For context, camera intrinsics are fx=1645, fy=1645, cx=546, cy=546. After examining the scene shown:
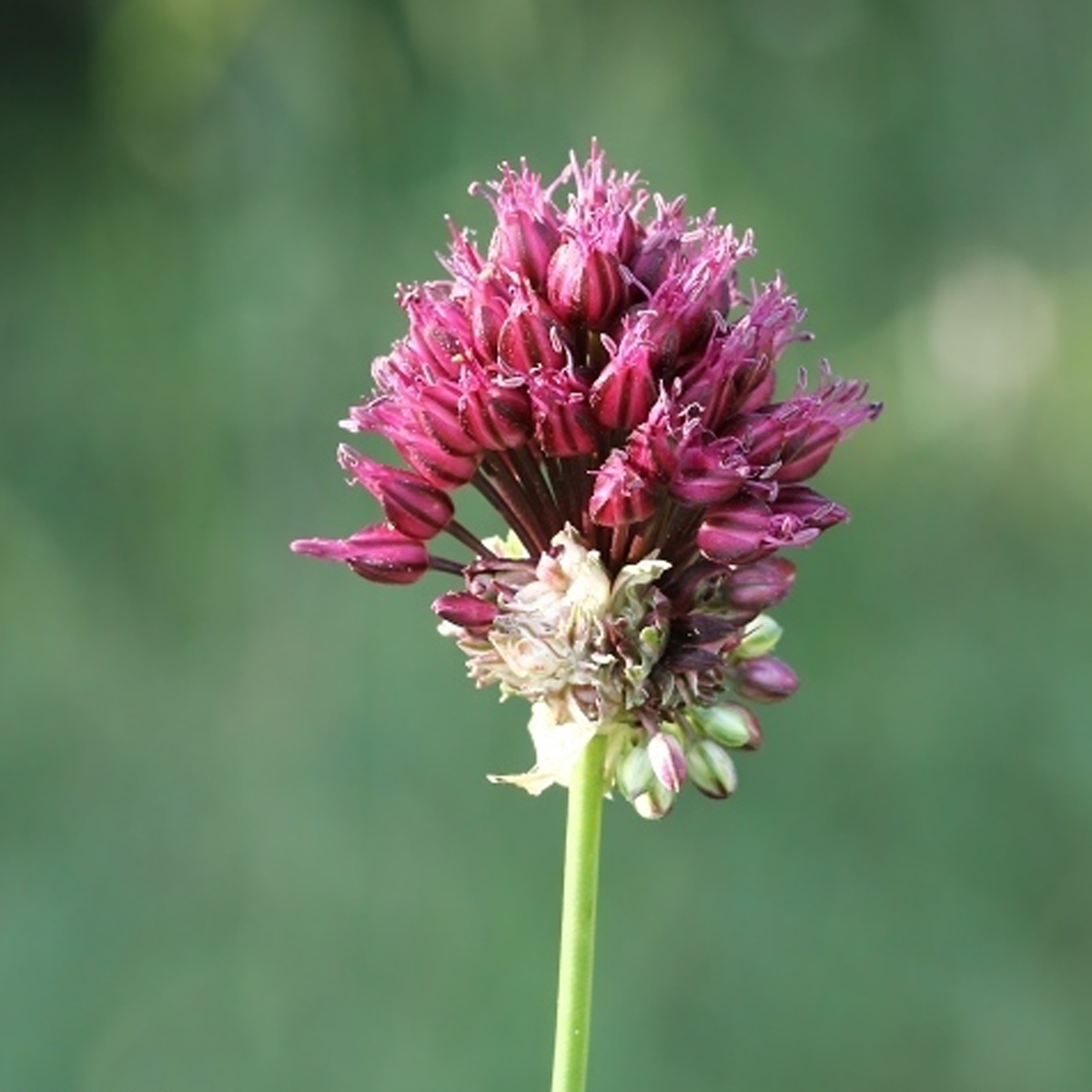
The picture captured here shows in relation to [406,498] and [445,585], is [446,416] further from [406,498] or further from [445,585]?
[445,585]

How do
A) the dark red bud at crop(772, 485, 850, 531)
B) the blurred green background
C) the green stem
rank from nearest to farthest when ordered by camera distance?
1. the green stem
2. the dark red bud at crop(772, 485, 850, 531)
3. the blurred green background

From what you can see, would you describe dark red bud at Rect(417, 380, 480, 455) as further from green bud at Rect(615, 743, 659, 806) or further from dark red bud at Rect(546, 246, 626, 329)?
green bud at Rect(615, 743, 659, 806)

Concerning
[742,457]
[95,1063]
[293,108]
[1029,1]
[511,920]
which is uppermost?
[1029,1]

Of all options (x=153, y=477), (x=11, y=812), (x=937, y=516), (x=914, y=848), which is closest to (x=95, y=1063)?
(x=11, y=812)

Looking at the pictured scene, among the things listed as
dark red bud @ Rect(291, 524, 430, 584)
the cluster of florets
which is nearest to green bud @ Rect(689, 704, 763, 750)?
the cluster of florets

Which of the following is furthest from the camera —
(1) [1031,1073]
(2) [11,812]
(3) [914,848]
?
(2) [11,812]

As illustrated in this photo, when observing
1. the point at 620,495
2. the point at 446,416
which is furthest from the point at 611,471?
the point at 446,416

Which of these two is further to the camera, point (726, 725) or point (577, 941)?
point (726, 725)

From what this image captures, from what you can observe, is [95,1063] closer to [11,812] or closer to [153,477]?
[11,812]
